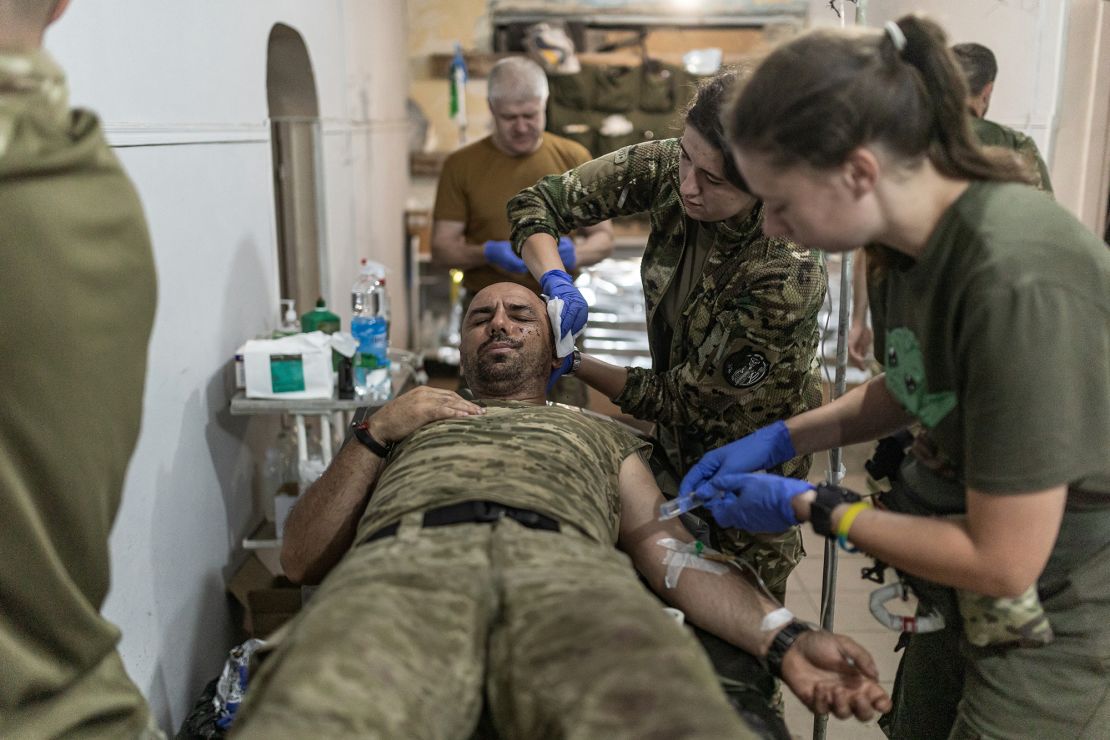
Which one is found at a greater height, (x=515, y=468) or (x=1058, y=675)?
(x=515, y=468)

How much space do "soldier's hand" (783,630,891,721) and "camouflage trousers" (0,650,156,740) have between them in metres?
0.98

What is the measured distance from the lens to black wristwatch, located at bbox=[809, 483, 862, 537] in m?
1.37

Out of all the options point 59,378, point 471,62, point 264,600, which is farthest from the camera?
point 471,62

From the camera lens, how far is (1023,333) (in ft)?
3.68

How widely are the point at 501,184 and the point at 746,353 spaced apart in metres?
2.00

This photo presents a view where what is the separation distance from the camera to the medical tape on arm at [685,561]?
1802 mm

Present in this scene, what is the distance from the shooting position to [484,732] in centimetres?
140

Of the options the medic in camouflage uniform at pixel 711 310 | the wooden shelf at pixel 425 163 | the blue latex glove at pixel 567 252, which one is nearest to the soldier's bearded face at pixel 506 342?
the medic in camouflage uniform at pixel 711 310

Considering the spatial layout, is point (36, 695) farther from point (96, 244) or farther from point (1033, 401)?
point (1033, 401)

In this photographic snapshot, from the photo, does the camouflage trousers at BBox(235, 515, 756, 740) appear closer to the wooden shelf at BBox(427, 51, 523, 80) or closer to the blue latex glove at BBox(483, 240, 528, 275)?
the blue latex glove at BBox(483, 240, 528, 275)

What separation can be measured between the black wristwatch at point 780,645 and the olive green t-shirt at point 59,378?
40.5 inches

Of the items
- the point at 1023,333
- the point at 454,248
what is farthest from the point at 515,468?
the point at 454,248

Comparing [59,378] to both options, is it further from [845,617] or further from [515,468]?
[845,617]

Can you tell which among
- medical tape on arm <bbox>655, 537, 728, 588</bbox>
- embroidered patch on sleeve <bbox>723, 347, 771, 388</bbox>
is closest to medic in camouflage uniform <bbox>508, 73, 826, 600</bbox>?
embroidered patch on sleeve <bbox>723, 347, 771, 388</bbox>
